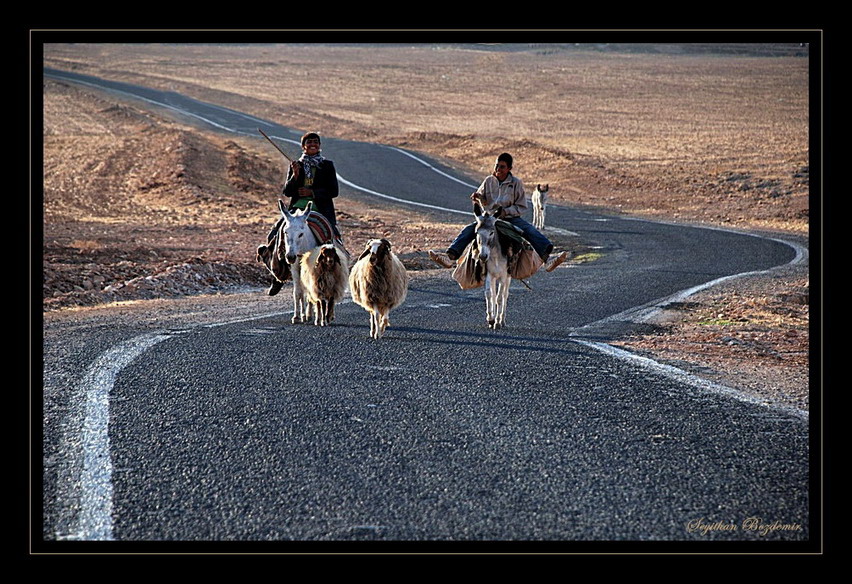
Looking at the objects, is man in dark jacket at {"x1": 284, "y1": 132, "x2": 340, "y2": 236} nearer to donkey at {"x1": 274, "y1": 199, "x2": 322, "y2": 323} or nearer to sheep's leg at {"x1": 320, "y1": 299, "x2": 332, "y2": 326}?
donkey at {"x1": 274, "y1": 199, "x2": 322, "y2": 323}

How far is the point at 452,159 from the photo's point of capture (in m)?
47.6

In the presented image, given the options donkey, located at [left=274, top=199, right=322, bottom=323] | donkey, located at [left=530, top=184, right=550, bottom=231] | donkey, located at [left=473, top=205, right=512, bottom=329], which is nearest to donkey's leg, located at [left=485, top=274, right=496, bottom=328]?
donkey, located at [left=473, top=205, right=512, bottom=329]

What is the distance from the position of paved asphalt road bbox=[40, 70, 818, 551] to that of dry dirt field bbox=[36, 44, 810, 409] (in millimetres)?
1701

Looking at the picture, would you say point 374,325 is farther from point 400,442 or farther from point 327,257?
point 400,442

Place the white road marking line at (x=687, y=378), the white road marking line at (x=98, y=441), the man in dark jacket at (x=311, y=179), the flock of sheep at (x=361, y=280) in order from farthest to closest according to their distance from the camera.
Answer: the man in dark jacket at (x=311, y=179) → the flock of sheep at (x=361, y=280) → the white road marking line at (x=687, y=378) → the white road marking line at (x=98, y=441)

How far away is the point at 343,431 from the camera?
713cm

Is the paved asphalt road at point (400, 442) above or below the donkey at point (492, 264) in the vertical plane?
below

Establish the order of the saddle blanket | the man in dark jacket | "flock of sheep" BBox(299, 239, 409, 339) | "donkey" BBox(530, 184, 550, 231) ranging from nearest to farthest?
"flock of sheep" BBox(299, 239, 409, 339), the saddle blanket, the man in dark jacket, "donkey" BBox(530, 184, 550, 231)

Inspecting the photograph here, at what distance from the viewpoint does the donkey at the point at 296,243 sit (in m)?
11.5

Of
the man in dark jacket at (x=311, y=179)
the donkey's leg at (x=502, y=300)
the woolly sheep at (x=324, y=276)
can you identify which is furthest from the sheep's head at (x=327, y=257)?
the donkey's leg at (x=502, y=300)

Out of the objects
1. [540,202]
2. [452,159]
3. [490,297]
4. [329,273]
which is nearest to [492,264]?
[490,297]

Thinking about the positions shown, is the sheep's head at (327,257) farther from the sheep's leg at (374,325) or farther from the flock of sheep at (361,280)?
the sheep's leg at (374,325)

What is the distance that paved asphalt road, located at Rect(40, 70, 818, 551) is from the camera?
540 centimetres

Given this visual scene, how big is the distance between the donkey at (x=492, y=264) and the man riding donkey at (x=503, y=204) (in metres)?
0.17
